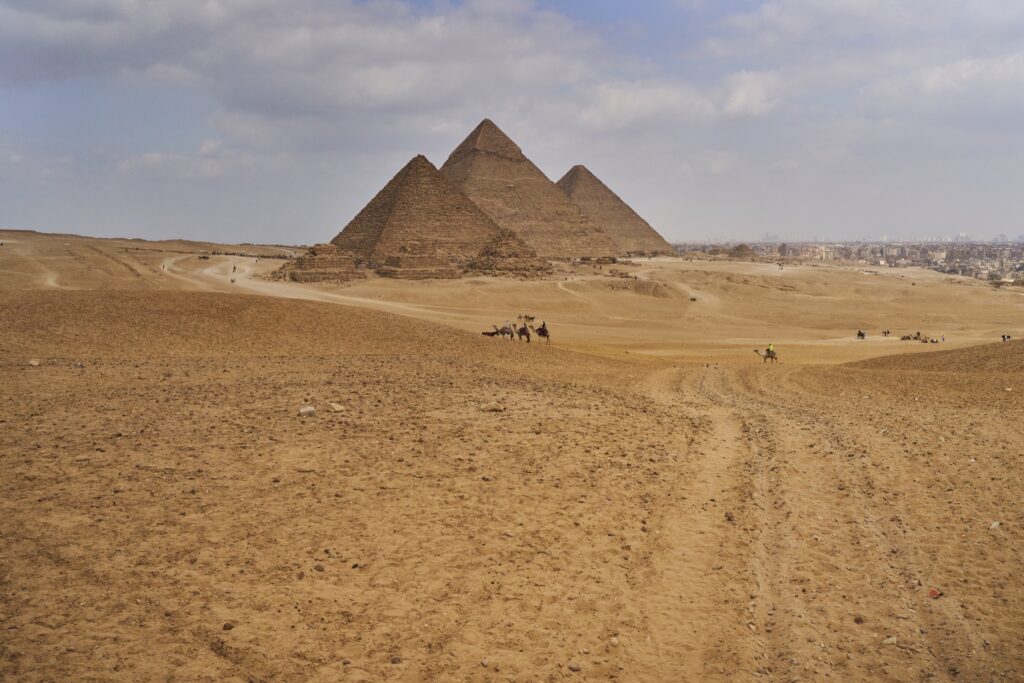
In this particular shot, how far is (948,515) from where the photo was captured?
616cm

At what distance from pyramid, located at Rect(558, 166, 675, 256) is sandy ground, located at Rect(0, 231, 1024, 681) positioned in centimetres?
10164

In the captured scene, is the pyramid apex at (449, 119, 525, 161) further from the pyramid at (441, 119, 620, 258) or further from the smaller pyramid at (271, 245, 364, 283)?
the smaller pyramid at (271, 245, 364, 283)

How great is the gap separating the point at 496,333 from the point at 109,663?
1832 cm

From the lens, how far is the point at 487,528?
5.43 m

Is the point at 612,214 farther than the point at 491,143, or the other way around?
the point at 612,214

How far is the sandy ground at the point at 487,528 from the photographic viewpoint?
160 inches

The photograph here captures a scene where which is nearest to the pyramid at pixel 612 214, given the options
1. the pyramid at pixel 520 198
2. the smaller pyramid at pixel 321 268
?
the pyramid at pixel 520 198

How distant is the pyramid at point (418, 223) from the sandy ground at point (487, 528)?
168ft

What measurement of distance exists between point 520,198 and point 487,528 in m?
85.1

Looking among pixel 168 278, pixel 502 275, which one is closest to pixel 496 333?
pixel 168 278

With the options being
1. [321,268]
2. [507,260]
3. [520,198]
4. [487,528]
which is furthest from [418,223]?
[487,528]

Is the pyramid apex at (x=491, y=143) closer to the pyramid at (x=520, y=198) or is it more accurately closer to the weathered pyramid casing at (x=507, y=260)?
the pyramid at (x=520, y=198)

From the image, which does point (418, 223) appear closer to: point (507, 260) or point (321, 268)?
point (507, 260)

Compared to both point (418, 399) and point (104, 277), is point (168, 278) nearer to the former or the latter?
point (104, 277)
